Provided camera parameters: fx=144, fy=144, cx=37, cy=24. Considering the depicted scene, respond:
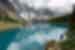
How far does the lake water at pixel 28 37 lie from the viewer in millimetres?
844

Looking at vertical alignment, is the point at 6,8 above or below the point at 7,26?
above

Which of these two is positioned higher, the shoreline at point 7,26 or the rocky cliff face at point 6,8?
the rocky cliff face at point 6,8

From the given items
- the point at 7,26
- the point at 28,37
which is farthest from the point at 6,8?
the point at 28,37

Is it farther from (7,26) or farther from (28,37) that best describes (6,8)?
(28,37)

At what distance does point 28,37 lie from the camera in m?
0.85

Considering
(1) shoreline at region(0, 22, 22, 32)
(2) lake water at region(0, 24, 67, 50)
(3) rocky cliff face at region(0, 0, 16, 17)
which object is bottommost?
(2) lake water at region(0, 24, 67, 50)

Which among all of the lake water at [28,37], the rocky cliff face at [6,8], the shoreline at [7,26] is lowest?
the lake water at [28,37]

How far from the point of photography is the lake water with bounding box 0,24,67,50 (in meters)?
0.84

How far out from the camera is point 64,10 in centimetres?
84

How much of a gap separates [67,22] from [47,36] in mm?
143

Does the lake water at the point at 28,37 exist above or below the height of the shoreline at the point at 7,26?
below

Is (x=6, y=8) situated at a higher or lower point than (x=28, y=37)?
higher

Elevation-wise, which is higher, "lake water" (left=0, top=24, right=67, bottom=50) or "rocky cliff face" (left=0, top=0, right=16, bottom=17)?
→ "rocky cliff face" (left=0, top=0, right=16, bottom=17)

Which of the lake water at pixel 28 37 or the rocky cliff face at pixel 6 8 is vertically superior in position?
the rocky cliff face at pixel 6 8
